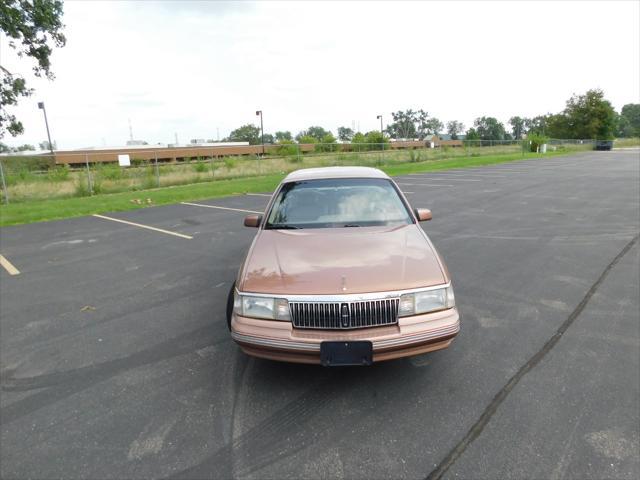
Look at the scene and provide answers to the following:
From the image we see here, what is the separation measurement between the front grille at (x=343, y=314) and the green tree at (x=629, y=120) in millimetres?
143277

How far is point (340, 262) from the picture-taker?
2.96 metres

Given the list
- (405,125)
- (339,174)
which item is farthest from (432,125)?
(339,174)

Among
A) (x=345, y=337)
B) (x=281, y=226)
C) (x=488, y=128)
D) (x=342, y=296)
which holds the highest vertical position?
(x=488, y=128)

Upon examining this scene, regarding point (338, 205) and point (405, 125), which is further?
point (405, 125)

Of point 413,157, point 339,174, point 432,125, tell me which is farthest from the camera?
point 432,125

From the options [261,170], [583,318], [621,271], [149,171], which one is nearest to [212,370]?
[583,318]

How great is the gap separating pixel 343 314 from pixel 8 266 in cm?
649

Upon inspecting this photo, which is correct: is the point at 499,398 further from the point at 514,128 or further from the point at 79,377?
the point at 514,128

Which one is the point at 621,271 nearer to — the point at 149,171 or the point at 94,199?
the point at 94,199

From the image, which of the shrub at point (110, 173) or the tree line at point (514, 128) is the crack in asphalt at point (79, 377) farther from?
the tree line at point (514, 128)

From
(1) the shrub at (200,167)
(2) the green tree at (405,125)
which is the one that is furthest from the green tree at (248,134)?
(1) the shrub at (200,167)

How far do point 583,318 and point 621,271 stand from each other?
6.64 ft

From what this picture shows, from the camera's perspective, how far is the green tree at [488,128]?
116 meters

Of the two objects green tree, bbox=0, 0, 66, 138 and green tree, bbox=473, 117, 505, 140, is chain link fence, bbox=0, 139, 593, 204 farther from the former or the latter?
green tree, bbox=473, 117, 505, 140
